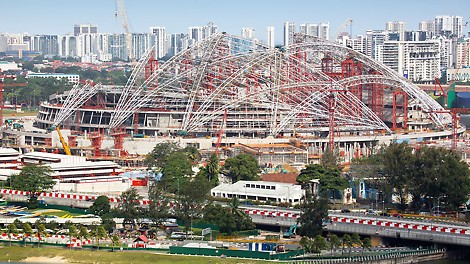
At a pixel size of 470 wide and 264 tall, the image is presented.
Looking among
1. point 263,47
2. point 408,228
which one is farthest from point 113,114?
point 408,228

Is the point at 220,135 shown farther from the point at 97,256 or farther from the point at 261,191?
the point at 97,256

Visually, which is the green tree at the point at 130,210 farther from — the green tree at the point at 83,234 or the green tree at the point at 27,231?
the green tree at the point at 27,231

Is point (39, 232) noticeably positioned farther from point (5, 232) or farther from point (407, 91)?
point (407, 91)

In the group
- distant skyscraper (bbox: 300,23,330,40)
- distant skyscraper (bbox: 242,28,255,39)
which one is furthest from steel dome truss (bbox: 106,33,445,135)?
distant skyscraper (bbox: 300,23,330,40)

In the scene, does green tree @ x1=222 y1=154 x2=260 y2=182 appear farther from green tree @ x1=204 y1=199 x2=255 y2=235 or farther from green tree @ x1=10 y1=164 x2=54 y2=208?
green tree @ x1=204 y1=199 x2=255 y2=235

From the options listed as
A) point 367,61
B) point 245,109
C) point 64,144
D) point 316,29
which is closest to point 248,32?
point 316,29
